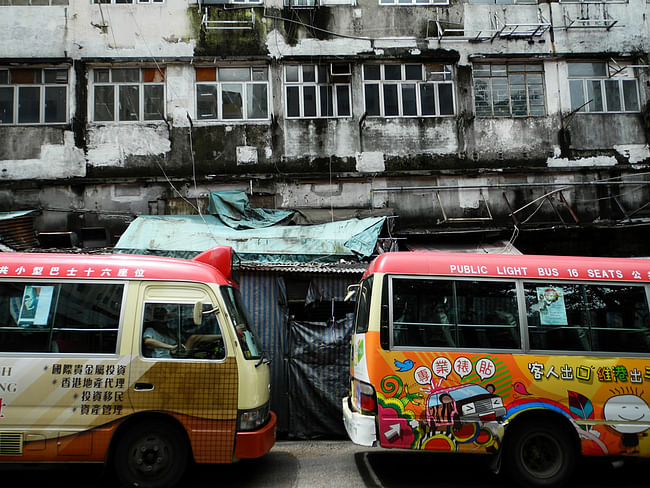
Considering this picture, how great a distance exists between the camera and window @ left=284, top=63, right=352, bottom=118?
13523 millimetres

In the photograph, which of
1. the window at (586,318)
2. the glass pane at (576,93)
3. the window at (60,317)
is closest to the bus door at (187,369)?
the window at (60,317)

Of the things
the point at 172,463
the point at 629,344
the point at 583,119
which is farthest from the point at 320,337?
the point at 583,119

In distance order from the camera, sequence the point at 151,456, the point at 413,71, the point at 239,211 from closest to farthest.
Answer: the point at 151,456 → the point at 239,211 → the point at 413,71

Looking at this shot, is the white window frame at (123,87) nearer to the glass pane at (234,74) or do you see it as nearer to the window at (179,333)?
the glass pane at (234,74)

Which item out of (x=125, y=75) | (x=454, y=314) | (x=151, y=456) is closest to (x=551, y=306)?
(x=454, y=314)

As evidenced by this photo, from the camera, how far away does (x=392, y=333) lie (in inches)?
245

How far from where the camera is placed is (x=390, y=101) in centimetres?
1366

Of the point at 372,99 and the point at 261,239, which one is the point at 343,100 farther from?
the point at 261,239

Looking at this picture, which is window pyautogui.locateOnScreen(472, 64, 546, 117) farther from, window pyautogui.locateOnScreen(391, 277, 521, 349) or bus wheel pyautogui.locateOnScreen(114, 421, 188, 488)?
bus wheel pyautogui.locateOnScreen(114, 421, 188, 488)

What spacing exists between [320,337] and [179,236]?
154 inches

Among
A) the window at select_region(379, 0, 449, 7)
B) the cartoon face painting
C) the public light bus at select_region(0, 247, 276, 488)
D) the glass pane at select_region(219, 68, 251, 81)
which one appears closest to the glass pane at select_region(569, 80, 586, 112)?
the window at select_region(379, 0, 449, 7)

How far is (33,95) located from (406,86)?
31.0 feet

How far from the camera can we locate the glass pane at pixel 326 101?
1353 centimetres

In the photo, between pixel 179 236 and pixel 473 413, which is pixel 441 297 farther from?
pixel 179 236
